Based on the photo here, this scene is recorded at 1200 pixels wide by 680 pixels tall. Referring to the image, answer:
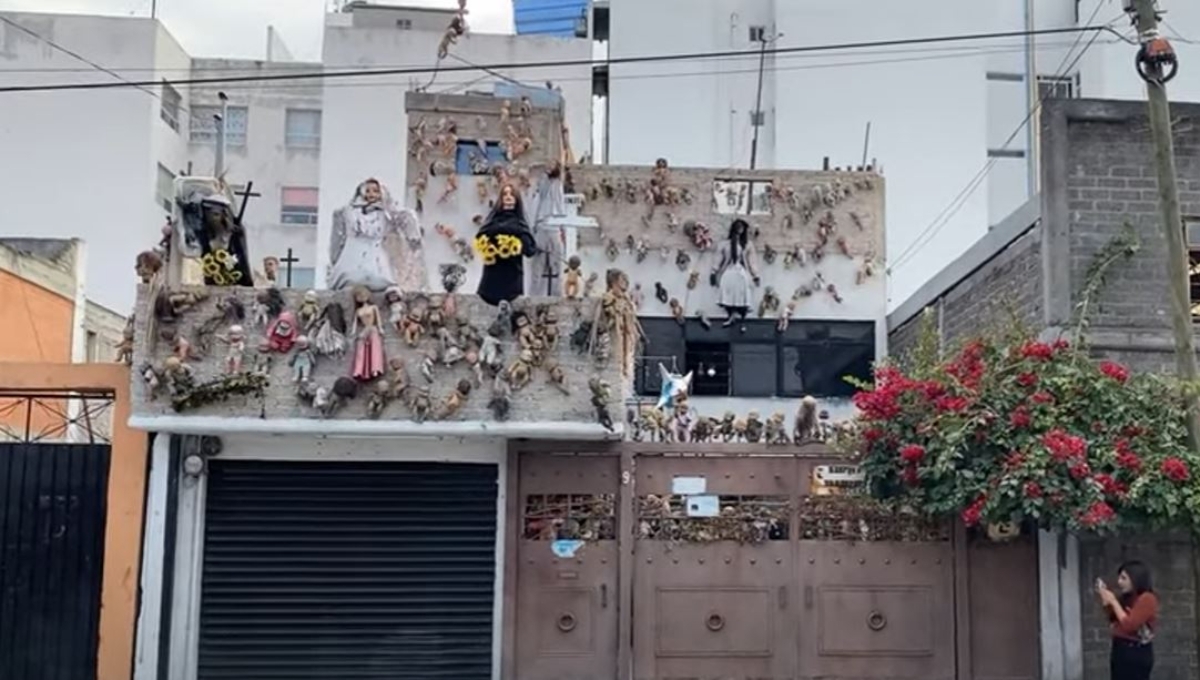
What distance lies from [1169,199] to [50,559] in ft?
32.9

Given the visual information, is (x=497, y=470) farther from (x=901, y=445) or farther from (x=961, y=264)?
(x=961, y=264)

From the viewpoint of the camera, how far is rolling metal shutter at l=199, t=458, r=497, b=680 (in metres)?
10.7

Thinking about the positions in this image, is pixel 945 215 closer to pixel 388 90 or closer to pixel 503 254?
pixel 388 90

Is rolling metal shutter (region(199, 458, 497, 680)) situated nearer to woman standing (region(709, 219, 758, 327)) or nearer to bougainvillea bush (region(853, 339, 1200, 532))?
bougainvillea bush (region(853, 339, 1200, 532))

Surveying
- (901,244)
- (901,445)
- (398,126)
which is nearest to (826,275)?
(901,244)

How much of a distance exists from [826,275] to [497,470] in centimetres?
960

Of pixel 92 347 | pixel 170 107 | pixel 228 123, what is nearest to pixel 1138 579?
pixel 92 347

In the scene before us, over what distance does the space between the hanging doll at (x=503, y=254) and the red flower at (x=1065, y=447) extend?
4.77 meters

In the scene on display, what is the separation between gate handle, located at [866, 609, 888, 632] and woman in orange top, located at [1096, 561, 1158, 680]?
2.09 m

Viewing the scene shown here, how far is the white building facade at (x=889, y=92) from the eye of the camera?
26.1m

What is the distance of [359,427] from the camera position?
34.3ft

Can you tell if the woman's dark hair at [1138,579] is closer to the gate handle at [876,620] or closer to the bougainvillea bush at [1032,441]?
the bougainvillea bush at [1032,441]

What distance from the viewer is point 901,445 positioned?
33.8ft

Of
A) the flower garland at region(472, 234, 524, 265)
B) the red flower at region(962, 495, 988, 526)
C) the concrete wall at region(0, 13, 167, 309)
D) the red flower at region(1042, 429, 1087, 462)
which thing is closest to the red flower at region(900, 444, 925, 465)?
the red flower at region(962, 495, 988, 526)
